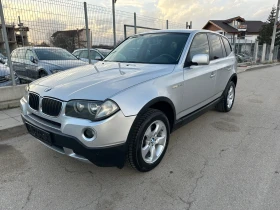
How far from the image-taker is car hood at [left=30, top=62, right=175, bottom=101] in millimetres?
2381

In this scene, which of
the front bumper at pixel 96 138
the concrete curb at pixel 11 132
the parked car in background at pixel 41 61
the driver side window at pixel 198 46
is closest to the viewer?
the front bumper at pixel 96 138

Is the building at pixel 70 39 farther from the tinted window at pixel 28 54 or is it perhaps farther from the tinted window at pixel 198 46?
the tinted window at pixel 198 46

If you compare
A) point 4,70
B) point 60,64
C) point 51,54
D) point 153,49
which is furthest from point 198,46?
point 51,54

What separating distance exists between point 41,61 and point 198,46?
5098mm

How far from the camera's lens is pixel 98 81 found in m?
2.64

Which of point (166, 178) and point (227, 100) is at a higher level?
point (227, 100)

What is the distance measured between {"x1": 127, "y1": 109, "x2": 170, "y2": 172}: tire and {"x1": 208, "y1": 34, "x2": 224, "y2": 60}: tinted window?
6.59 ft

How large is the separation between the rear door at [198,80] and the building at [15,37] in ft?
13.5

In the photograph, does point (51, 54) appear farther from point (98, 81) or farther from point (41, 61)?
point (98, 81)

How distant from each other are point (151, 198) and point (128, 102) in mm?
1049

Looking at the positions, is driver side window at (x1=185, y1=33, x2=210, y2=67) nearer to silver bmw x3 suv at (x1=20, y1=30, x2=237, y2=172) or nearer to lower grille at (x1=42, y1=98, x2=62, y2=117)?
silver bmw x3 suv at (x1=20, y1=30, x2=237, y2=172)

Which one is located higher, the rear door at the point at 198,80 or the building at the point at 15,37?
the building at the point at 15,37

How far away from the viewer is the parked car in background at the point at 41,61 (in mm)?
6793

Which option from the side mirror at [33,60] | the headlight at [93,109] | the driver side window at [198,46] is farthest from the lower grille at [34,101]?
the side mirror at [33,60]
